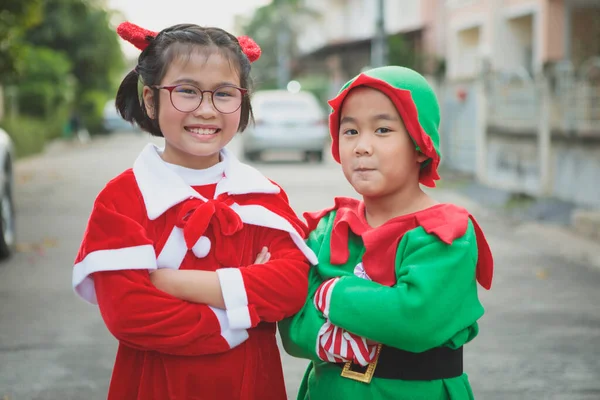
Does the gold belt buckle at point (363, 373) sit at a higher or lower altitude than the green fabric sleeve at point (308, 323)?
lower

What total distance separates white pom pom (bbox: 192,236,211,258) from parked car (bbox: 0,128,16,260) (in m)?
6.15

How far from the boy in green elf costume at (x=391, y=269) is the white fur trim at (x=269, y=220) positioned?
65mm

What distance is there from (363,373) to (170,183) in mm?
729

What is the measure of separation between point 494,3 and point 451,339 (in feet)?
59.2

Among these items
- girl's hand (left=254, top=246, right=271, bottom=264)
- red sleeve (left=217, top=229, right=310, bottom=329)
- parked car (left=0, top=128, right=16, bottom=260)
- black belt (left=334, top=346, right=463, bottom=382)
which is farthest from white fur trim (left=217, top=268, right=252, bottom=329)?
parked car (left=0, top=128, right=16, bottom=260)

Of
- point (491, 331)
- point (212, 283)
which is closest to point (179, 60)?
point (212, 283)

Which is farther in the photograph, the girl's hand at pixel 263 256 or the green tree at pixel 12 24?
the green tree at pixel 12 24

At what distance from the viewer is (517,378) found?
185 inches

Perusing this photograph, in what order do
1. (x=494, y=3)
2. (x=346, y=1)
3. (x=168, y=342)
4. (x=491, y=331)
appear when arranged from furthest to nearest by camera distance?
(x=346, y=1) → (x=494, y=3) → (x=491, y=331) → (x=168, y=342)

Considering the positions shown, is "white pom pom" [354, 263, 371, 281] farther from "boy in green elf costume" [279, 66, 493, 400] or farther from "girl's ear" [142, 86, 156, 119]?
"girl's ear" [142, 86, 156, 119]

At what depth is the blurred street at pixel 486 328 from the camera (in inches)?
182

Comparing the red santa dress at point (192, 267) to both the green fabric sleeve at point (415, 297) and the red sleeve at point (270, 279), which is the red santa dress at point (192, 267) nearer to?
the red sleeve at point (270, 279)

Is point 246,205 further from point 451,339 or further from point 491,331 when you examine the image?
point 491,331

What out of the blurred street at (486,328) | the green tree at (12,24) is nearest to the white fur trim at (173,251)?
the blurred street at (486,328)
